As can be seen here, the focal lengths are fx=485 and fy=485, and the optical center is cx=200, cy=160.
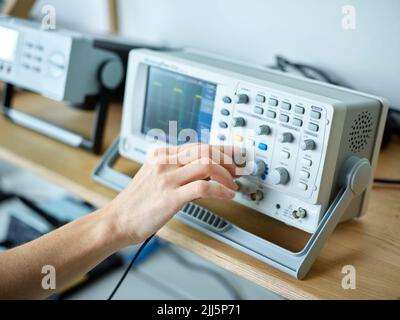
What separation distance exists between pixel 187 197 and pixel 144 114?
276 millimetres

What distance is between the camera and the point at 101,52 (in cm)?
98

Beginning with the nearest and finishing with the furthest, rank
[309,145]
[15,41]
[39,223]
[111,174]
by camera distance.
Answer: [309,145]
[111,174]
[15,41]
[39,223]

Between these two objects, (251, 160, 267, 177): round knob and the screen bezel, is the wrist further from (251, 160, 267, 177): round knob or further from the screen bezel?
the screen bezel

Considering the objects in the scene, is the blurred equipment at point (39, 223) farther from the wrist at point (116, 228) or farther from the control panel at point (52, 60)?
the wrist at point (116, 228)

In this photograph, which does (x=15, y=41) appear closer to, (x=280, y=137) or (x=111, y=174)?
(x=111, y=174)

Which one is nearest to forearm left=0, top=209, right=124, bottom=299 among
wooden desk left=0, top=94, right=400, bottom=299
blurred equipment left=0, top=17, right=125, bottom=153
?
wooden desk left=0, top=94, right=400, bottom=299

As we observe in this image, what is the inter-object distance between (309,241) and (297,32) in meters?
0.60

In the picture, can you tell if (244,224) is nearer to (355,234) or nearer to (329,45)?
(355,234)

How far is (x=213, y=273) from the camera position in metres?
1.33

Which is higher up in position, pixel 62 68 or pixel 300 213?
pixel 62 68

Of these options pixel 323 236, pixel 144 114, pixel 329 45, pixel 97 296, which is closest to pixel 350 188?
pixel 323 236

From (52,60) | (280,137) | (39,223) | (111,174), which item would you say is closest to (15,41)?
(52,60)

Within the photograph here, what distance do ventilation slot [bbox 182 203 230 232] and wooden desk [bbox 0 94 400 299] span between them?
0.02m

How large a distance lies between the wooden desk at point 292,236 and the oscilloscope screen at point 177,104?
128mm
